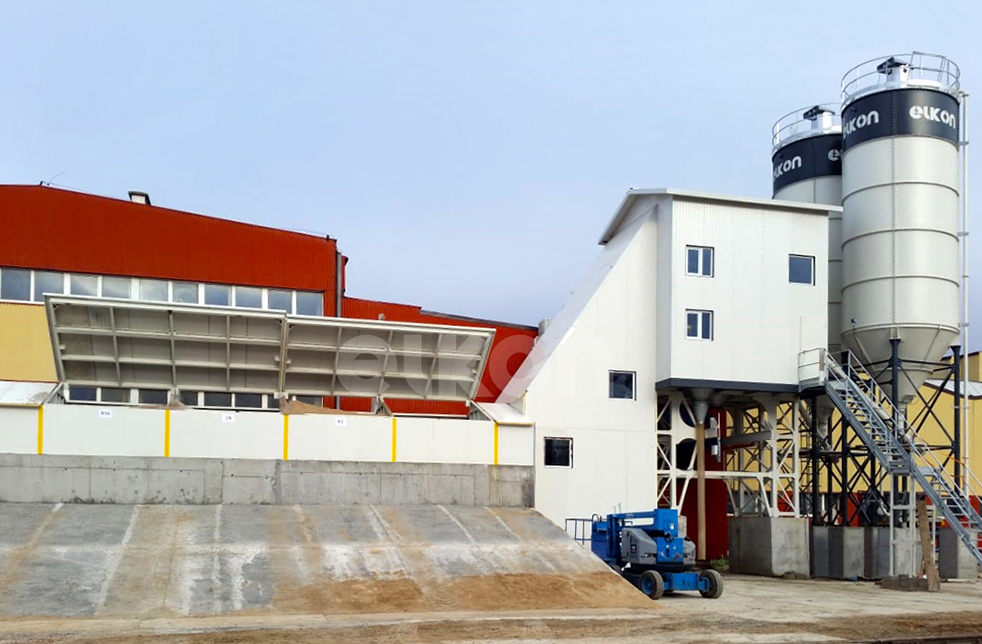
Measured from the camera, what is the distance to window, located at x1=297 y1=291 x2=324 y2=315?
37156mm

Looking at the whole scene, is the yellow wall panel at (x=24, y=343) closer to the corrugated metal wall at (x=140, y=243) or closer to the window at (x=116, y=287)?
the corrugated metal wall at (x=140, y=243)

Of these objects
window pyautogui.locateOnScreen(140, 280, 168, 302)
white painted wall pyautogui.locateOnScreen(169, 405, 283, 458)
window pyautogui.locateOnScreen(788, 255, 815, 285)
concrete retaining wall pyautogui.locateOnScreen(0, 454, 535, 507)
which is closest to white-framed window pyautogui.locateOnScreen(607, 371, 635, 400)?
concrete retaining wall pyautogui.locateOnScreen(0, 454, 535, 507)

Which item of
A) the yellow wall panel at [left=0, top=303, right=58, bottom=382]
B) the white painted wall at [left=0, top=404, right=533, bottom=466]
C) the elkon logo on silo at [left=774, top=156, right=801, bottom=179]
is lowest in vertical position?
the white painted wall at [left=0, top=404, right=533, bottom=466]

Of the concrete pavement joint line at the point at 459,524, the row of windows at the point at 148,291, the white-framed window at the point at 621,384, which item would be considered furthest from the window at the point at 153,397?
the white-framed window at the point at 621,384

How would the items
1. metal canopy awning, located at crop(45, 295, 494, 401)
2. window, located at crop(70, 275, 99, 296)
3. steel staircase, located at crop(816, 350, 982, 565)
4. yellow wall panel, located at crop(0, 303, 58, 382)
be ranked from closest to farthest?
steel staircase, located at crop(816, 350, 982, 565)
metal canopy awning, located at crop(45, 295, 494, 401)
yellow wall panel, located at crop(0, 303, 58, 382)
window, located at crop(70, 275, 99, 296)

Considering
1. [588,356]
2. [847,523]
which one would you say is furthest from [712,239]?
[847,523]

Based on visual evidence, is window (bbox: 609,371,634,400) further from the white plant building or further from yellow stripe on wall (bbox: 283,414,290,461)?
yellow stripe on wall (bbox: 283,414,290,461)

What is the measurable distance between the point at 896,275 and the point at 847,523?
8.58 m

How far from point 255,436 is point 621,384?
1210 cm

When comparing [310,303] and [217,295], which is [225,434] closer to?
[217,295]

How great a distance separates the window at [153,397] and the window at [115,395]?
493 mm

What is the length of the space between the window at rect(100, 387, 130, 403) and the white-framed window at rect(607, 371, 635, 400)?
52.2 feet

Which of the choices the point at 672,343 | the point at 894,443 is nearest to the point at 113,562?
the point at 672,343

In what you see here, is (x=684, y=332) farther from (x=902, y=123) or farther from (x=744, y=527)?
(x=902, y=123)
